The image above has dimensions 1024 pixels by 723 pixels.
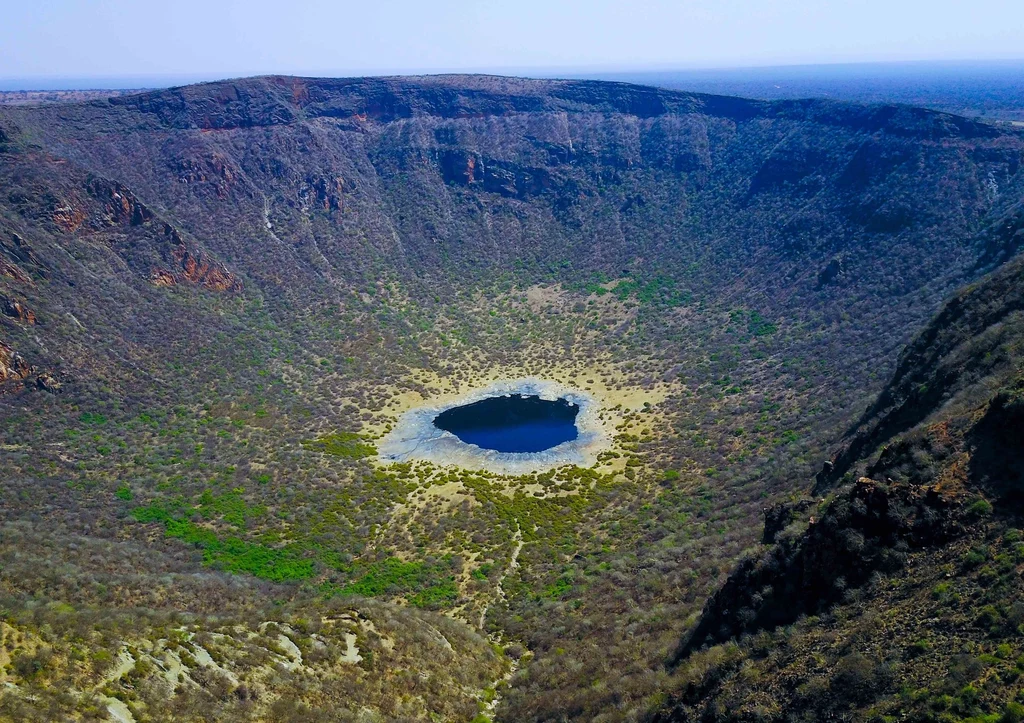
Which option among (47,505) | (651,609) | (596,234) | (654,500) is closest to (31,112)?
(47,505)

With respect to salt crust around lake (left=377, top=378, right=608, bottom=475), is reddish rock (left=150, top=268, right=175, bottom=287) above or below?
above

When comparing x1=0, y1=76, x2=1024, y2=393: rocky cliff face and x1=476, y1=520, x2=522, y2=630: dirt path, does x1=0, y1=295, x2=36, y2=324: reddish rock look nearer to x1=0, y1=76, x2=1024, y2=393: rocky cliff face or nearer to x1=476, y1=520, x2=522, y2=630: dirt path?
x1=0, y1=76, x2=1024, y2=393: rocky cliff face

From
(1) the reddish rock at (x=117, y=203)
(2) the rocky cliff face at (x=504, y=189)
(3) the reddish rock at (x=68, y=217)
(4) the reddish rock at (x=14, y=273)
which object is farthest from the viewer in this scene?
(1) the reddish rock at (x=117, y=203)

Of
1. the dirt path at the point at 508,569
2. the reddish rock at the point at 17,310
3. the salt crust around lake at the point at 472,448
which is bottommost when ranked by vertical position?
the dirt path at the point at 508,569

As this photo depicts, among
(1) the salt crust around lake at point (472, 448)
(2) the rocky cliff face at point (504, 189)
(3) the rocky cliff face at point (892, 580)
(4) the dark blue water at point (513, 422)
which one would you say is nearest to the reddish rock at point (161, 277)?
(2) the rocky cliff face at point (504, 189)

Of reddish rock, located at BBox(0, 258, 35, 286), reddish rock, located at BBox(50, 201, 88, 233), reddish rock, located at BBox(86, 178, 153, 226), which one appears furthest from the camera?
reddish rock, located at BBox(86, 178, 153, 226)

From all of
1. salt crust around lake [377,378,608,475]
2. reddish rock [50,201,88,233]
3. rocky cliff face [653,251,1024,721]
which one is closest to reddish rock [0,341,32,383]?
reddish rock [50,201,88,233]

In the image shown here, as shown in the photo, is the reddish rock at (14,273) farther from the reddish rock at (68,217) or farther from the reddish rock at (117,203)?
the reddish rock at (117,203)
